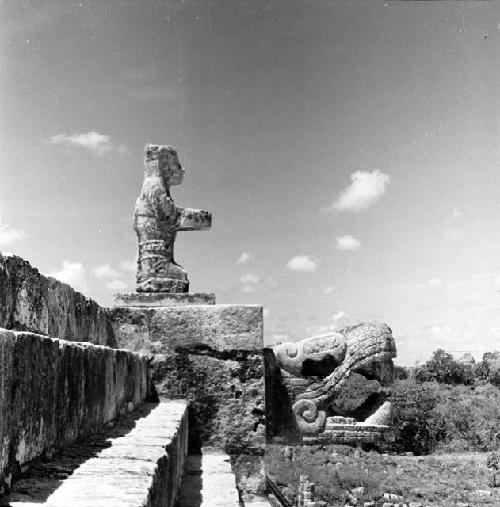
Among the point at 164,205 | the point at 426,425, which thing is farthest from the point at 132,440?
the point at 426,425

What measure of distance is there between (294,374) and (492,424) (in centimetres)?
899

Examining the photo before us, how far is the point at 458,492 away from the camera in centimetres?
863

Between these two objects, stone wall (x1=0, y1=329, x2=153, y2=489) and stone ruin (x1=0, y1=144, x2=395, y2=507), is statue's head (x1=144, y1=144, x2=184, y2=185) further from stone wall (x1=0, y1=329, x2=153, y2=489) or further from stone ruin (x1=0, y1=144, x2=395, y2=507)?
stone wall (x1=0, y1=329, x2=153, y2=489)

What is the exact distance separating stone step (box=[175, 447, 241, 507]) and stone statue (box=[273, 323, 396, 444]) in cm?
408

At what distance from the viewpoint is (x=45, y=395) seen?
5.12 ft

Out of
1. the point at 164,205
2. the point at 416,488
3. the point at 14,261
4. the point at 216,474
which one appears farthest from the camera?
the point at 416,488

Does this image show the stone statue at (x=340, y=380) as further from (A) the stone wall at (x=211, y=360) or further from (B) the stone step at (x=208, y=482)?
Result: (B) the stone step at (x=208, y=482)

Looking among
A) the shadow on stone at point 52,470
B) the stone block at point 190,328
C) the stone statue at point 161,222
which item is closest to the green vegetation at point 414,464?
the stone statue at point 161,222

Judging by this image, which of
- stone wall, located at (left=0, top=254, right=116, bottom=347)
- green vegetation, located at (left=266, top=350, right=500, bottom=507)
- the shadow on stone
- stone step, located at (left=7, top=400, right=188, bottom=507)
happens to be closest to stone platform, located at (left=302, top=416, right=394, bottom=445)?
green vegetation, located at (left=266, top=350, right=500, bottom=507)

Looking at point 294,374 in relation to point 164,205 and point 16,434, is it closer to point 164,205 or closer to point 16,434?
point 164,205

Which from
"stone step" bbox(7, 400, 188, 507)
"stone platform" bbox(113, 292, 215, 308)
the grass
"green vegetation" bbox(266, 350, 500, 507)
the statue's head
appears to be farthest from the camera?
"green vegetation" bbox(266, 350, 500, 507)

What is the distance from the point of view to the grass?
312 inches

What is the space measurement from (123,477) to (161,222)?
15.1ft

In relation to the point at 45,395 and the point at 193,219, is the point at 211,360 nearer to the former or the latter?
the point at 193,219
